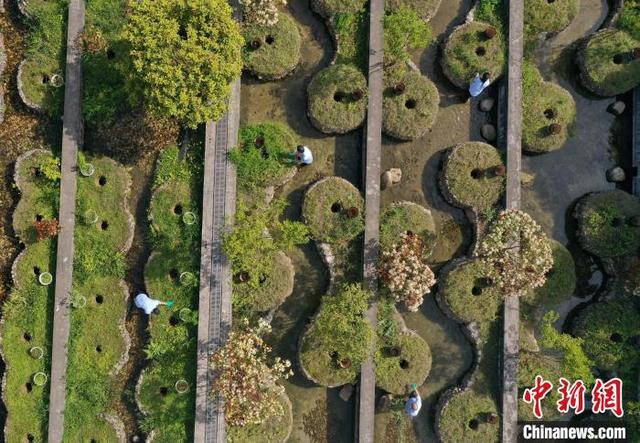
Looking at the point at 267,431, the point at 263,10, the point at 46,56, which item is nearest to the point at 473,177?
the point at 263,10

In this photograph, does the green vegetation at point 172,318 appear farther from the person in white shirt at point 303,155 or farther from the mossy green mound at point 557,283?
the mossy green mound at point 557,283

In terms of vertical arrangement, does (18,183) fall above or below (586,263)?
above

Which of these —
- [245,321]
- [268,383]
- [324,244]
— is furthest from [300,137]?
[268,383]

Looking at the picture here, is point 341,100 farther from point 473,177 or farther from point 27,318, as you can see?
point 27,318

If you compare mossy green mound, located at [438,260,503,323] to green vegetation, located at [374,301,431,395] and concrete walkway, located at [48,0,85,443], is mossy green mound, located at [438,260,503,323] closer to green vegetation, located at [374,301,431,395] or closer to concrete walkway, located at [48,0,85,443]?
green vegetation, located at [374,301,431,395]

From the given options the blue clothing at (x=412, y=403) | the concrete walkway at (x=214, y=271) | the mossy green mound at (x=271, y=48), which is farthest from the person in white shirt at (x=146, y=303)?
the blue clothing at (x=412, y=403)

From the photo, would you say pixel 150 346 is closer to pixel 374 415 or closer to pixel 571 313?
pixel 374 415
